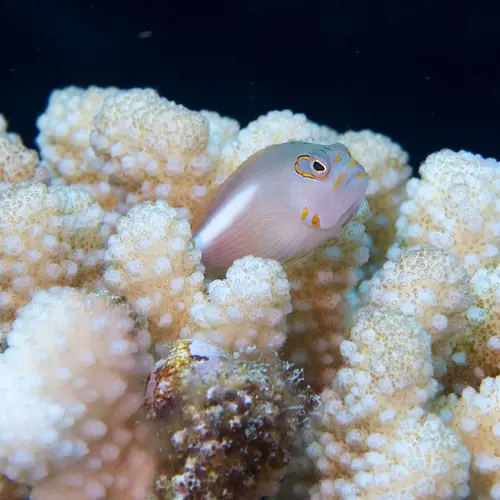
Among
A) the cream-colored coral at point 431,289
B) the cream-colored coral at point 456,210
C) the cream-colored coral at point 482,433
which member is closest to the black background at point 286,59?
the cream-colored coral at point 456,210

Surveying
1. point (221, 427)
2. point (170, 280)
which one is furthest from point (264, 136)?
point (221, 427)

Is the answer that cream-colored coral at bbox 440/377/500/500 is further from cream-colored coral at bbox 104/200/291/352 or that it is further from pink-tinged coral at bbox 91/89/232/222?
pink-tinged coral at bbox 91/89/232/222

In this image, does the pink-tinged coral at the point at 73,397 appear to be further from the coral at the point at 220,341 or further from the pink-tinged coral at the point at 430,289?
the pink-tinged coral at the point at 430,289

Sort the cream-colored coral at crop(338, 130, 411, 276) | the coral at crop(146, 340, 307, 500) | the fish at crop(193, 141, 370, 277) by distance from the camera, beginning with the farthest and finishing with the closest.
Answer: the cream-colored coral at crop(338, 130, 411, 276) < the fish at crop(193, 141, 370, 277) < the coral at crop(146, 340, 307, 500)

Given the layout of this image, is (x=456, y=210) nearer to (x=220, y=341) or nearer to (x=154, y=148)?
(x=220, y=341)

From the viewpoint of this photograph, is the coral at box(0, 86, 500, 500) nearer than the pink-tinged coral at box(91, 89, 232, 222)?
Yes

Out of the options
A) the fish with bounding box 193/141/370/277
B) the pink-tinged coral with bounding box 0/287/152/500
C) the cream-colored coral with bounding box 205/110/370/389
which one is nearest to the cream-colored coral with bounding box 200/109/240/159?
the fish with bounding box 193/141/370/277
